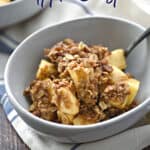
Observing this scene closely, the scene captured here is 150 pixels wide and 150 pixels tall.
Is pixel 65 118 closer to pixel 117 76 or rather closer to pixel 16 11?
pixel 117 76

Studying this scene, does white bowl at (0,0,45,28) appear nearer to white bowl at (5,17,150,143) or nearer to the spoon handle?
white bowl at (5,17,150,143)

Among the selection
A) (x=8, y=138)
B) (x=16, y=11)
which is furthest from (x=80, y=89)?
(x=16, y=11)

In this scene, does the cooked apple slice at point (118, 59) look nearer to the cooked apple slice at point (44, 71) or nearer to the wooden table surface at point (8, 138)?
the cooked apple slice at point (44, 71)

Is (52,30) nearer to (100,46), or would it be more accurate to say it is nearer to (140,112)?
(100,46)

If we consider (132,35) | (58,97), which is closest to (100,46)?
(132,35)

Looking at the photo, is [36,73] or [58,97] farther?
[36,73]

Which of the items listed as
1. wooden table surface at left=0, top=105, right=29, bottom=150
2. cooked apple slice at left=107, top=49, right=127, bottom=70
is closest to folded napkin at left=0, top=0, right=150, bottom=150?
wooden table surface at left=0, top=105, right=29, bottom=150

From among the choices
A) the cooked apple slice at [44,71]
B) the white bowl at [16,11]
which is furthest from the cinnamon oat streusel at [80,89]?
the white bowl at [16,11]
